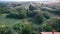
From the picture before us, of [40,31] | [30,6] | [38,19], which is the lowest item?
[40,31]

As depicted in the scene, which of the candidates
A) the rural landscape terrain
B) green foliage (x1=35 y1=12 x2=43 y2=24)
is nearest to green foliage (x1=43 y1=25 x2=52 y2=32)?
the rural landscape terrain

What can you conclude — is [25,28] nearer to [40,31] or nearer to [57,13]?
[40,31]

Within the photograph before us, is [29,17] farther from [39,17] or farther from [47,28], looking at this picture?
[47,28]

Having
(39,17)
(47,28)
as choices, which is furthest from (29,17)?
(47,28)

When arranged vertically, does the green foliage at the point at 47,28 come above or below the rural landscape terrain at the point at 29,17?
below

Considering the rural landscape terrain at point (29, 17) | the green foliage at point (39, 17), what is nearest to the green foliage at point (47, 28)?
the rural landscape terrain at point (29, 17)

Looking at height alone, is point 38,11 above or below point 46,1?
below

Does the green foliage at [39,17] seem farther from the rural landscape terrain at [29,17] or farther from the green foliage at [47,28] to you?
the green foliage at [47,28]

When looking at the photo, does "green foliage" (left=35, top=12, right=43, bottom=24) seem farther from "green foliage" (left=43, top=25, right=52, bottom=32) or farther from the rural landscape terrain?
"green foliage" (left=43, top=25, right=52, bottom=32)

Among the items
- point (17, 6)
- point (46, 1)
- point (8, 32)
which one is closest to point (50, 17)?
point (46, 1)
